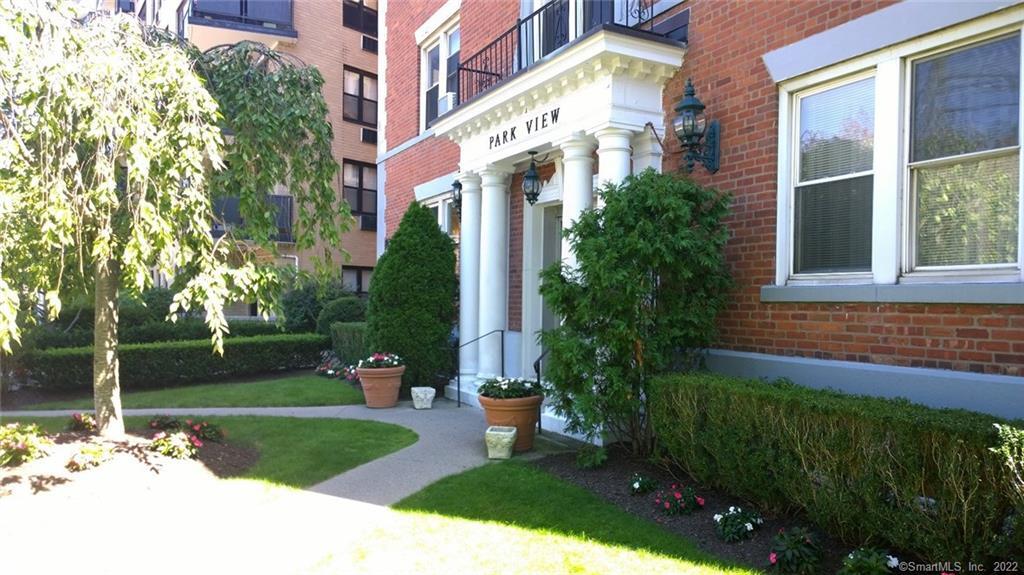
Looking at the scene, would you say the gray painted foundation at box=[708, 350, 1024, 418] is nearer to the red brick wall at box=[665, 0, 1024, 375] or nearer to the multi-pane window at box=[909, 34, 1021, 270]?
the red brick wall at box=[665, 0, 1024, 375]

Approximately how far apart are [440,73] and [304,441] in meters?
7.42

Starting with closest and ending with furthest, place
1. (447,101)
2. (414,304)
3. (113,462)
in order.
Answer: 1. (113,462)
2. (414,304)
3. (447,101)

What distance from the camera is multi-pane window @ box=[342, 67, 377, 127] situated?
74.1ft

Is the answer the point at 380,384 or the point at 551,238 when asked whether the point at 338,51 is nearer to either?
the point at 551,238

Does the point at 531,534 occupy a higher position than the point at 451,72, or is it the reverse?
the point at 451,72

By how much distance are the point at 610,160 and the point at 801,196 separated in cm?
194

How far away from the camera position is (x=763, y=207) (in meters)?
5.83

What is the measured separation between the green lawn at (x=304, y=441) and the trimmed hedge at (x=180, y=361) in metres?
2.13

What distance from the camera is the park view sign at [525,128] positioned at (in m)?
7.59

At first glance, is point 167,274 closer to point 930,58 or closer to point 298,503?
point 298,503

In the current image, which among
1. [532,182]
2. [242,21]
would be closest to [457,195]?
[532,182]

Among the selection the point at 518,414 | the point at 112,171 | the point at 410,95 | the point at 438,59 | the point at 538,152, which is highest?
the point at 438,59

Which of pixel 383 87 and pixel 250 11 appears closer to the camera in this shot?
pixel 383 87

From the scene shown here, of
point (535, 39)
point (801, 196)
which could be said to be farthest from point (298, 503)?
point (535, 39)
